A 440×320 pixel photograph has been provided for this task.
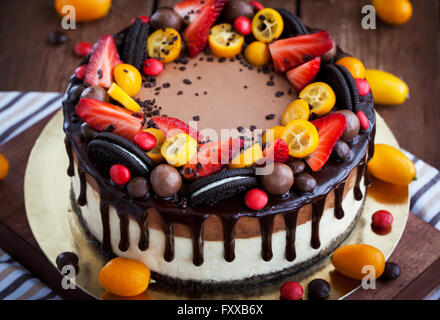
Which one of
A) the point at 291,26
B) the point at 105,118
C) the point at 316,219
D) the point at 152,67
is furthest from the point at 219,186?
the point at 291,26

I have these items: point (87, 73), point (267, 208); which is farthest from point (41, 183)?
point (267, 208)

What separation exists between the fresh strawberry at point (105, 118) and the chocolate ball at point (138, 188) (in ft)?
0.83

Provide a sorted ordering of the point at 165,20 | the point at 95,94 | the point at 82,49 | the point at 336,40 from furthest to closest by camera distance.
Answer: the point at 336,40
the point at 82,49
the point at 165,20
the point at 95,94

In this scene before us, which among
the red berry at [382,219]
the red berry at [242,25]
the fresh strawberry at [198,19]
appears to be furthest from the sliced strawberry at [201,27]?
the red berry at [382,219]

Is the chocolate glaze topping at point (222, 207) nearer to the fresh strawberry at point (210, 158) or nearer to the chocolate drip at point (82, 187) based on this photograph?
the chocolate drip at point (82, 187)

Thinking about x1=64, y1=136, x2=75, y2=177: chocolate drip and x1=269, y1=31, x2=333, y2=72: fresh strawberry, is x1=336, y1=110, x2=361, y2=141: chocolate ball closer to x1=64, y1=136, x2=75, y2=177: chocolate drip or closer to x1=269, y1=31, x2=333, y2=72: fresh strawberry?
x1=269, y1=31, x2=333, y2=72: fresh strawberry

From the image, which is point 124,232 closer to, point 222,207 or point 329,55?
point 222,207

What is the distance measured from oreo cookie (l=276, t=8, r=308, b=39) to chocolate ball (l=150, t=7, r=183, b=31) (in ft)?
1.57

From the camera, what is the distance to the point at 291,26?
293 centimetres

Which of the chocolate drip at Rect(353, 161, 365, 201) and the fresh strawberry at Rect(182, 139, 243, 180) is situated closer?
the fresh strawberry at Rect(182, 139, 243, 180)

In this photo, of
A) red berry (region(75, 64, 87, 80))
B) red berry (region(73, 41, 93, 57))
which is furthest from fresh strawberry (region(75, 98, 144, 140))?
red berry (region(73, 41, 93, 57))

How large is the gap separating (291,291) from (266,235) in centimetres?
30

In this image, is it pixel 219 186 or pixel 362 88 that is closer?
pixel 219 186

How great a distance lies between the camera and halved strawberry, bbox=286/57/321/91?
274 centimetres
